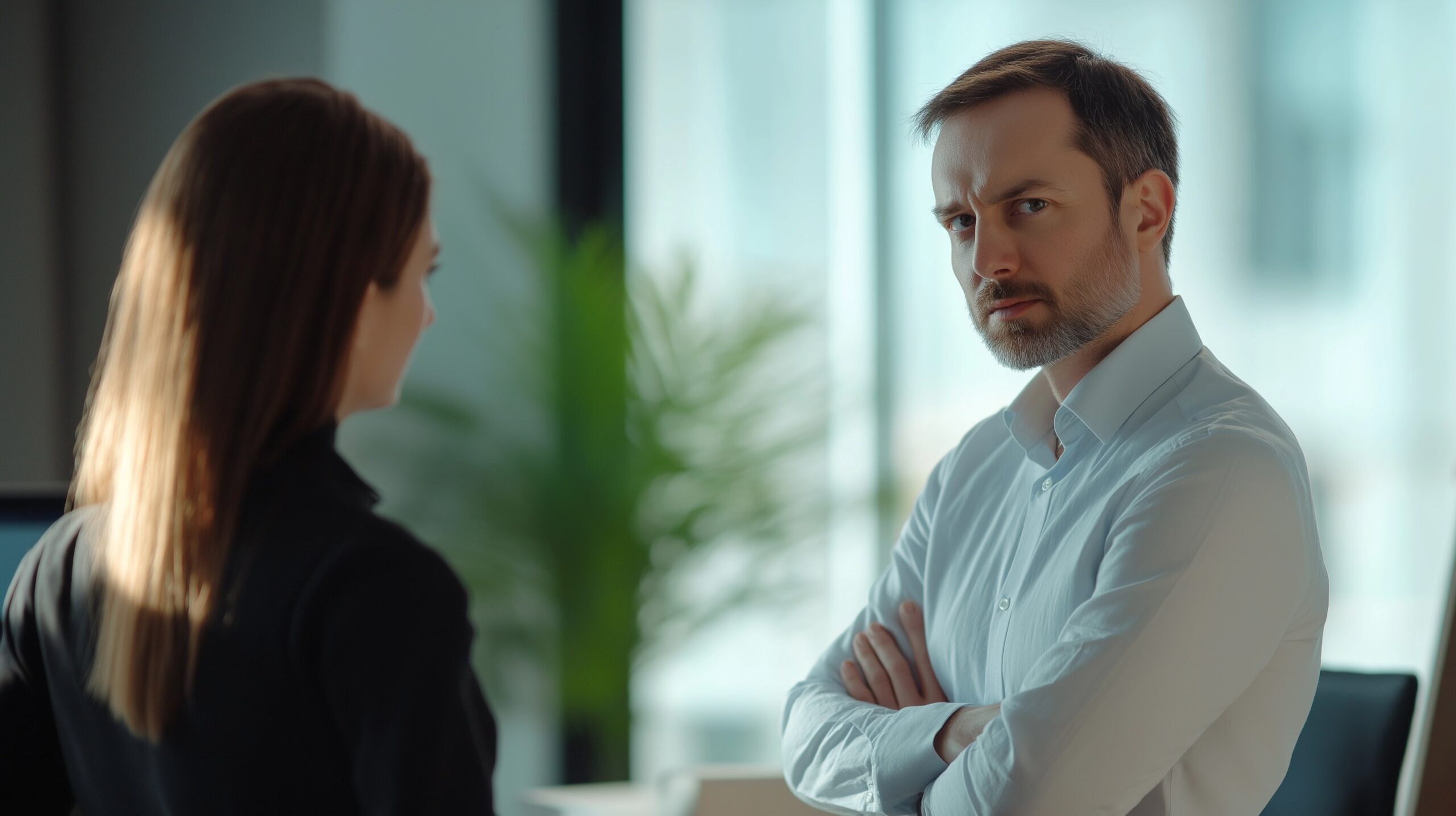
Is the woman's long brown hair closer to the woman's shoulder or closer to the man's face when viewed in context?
the woman's shoulder

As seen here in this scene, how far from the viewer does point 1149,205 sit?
1.61 metres

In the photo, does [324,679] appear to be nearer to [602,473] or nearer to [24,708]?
[24,708]

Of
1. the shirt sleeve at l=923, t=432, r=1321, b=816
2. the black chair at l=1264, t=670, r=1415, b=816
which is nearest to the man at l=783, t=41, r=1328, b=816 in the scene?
the shirt sleeve at l=923, t=432, r=1321, b=816

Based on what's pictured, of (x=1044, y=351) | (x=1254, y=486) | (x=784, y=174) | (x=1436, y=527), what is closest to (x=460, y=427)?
(x=784, y=174)

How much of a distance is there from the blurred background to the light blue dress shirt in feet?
5.18

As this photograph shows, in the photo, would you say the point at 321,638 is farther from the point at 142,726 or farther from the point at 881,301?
the point at 881,301

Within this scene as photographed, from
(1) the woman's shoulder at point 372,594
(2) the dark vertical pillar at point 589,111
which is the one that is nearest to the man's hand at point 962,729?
(1) the woman's shoulder at point 372,594

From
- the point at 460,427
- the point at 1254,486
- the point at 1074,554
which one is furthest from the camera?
the point at 460,427

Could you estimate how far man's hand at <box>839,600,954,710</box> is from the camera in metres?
1.61

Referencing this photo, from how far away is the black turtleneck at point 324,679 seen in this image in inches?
32.2

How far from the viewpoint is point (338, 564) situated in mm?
826

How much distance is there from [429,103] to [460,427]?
1.09m

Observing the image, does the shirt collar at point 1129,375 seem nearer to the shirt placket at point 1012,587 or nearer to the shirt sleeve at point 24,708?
the shirt placket at point 1012,587

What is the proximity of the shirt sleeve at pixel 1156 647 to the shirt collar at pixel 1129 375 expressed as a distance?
192mm
